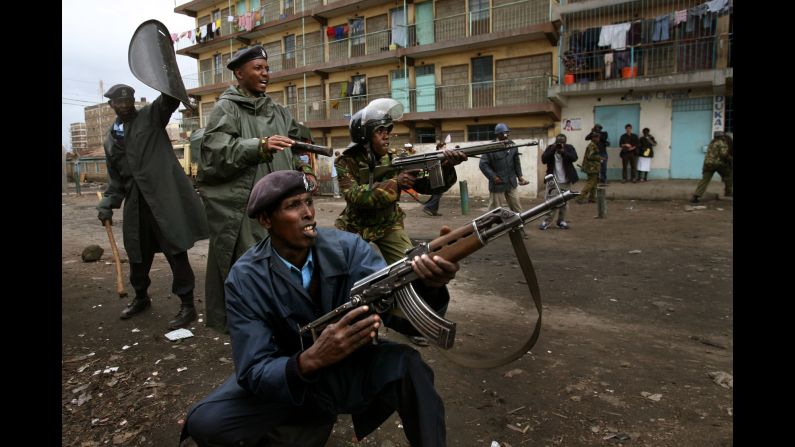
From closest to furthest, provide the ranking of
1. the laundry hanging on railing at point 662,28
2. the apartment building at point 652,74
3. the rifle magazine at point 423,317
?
the rifle magazine at point 423,317, the apartment building at point 652,74, the laundry hanging on railing at point 662,28

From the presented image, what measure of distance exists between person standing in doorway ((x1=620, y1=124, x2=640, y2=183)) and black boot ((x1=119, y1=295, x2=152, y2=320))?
15839mm

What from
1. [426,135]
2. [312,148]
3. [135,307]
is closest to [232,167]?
[312,148]

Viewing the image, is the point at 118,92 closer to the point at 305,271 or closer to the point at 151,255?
the point at 151,255

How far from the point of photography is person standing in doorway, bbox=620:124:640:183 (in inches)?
662

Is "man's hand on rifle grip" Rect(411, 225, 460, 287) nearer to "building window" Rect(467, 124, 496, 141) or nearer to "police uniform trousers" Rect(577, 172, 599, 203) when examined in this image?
"police uniform trousers" Rect(577, 172, 599, 203)

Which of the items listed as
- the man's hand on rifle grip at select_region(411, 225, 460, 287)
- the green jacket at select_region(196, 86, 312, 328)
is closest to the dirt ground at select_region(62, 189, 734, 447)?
the green jacket at select_region(196, 86, 312, 328)

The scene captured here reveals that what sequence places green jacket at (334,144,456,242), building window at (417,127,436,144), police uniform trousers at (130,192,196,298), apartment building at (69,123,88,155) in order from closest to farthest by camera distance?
green jacket at (334,144,456,242) → police uniform trousers at (130,192,196,298) → building window at (417,127,436,144) → apartment building at (69,123,88,155)

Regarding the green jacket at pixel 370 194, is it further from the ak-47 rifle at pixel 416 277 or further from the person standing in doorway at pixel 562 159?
the person standing in doorway at pixel 562 159

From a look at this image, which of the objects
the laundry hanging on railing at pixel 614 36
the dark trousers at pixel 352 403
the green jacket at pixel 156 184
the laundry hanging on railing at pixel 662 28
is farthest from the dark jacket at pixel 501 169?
the laundry hanging on railing at pixel 662 28

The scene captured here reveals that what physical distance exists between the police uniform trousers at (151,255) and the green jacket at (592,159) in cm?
956

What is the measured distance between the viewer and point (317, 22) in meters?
27.5

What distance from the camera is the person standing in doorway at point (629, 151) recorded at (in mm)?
16812
